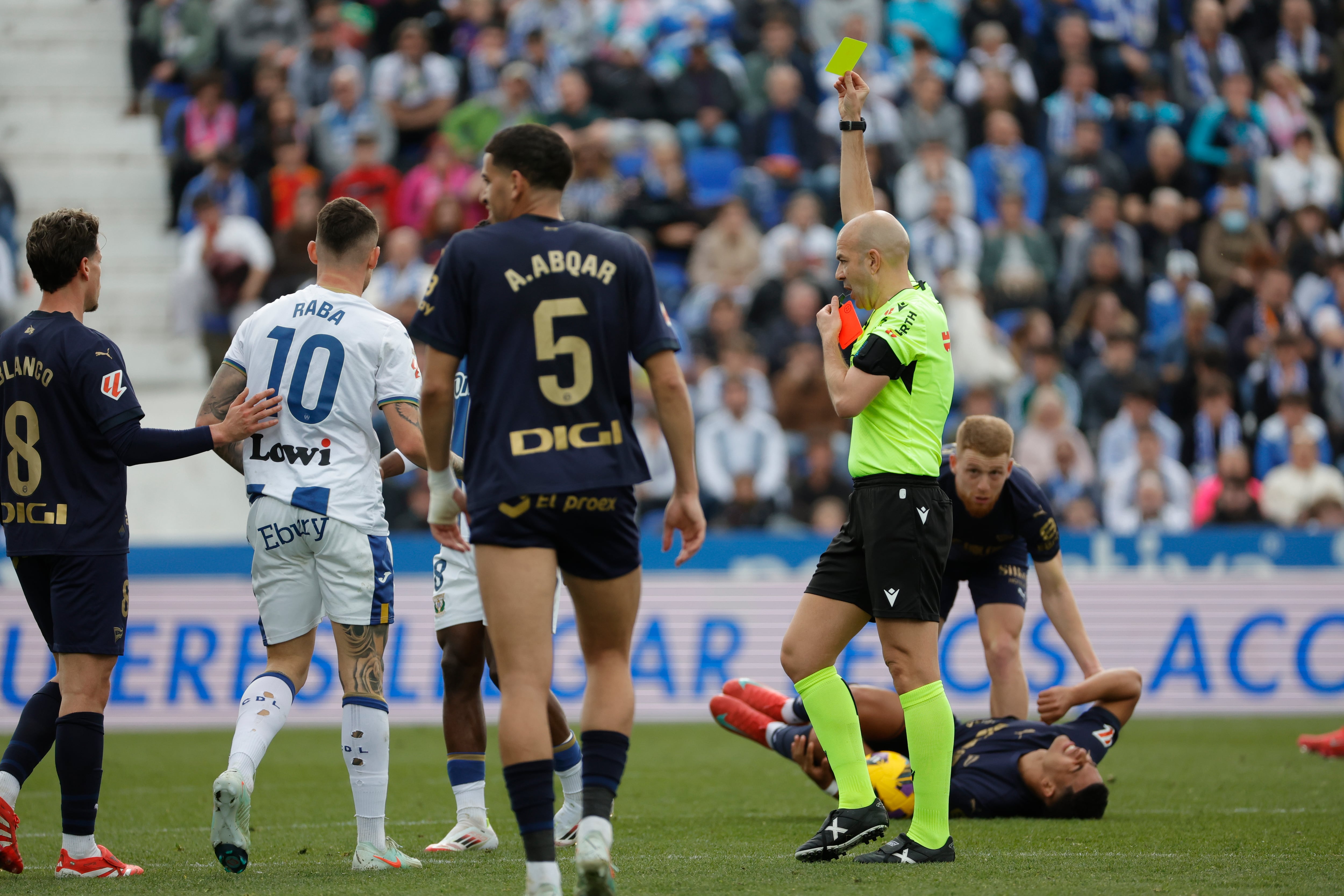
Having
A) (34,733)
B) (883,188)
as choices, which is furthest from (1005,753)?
(883,188)

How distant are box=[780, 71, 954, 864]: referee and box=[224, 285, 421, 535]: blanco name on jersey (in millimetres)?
1638

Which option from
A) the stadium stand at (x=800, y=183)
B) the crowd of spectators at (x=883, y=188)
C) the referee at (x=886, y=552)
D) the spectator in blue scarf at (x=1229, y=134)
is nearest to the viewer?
the referee at (x=886, y=552)

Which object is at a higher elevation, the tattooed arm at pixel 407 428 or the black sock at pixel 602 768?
the tattooed arm at pixel 407 428

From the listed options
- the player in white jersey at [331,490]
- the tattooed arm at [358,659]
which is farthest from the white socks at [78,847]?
the tattooed arm at [358,659]

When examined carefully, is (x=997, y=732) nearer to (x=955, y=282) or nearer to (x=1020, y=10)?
(x=955, y=282)

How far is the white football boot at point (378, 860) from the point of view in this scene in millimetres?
5445

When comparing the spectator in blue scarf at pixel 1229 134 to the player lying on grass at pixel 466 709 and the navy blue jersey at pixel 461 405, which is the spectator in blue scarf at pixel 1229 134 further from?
the player lying on grass at pixel 466 709

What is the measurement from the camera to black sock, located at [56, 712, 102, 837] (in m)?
5.48

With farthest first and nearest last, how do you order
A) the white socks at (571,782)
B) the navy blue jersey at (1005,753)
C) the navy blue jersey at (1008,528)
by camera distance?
the navy blue jersey at (1008,528), the navy blue jersey at (1005,753), the white socks at (571,782)

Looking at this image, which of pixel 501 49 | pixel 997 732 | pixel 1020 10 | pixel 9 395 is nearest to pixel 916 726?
pixel 997 732

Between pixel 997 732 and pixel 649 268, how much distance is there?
3.47m

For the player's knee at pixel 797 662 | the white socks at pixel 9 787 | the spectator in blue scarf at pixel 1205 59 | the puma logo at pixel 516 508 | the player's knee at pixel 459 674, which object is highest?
the spectator in blue scarf at pixel 1205 59

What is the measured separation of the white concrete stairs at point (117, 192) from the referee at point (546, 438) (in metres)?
11.5

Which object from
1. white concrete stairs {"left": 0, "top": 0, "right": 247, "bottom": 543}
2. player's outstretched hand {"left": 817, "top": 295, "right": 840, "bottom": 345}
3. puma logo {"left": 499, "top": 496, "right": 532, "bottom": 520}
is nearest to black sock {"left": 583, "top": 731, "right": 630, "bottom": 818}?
puma logo {"left": 499, "top": 496, "right": 532, "bottom": 520}
